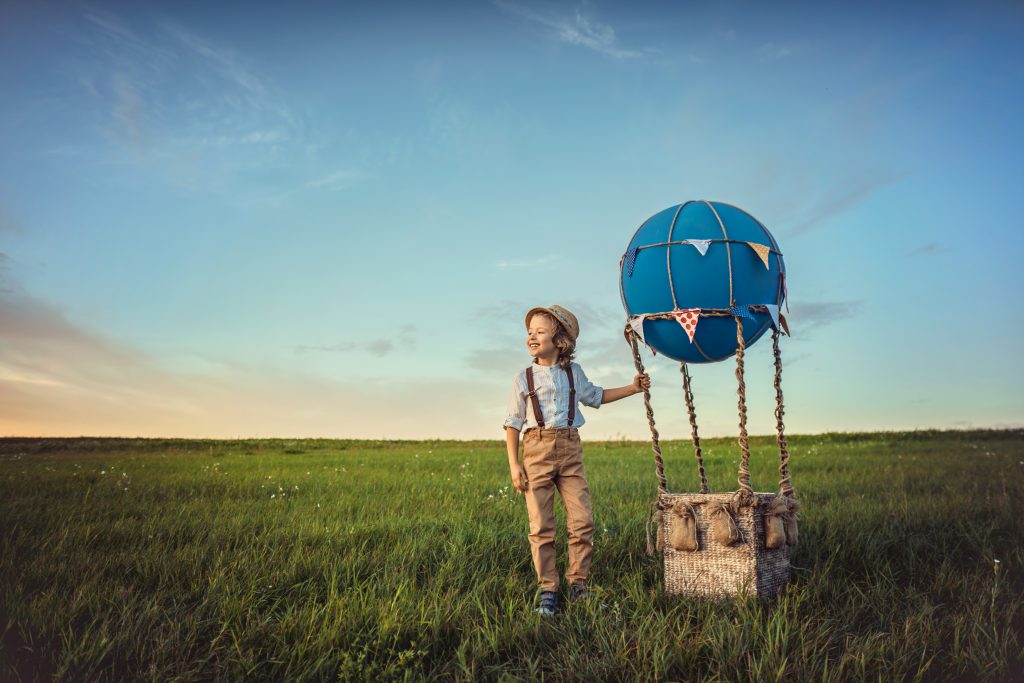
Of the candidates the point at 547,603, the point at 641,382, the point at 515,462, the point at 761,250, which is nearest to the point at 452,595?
the point at 547,603

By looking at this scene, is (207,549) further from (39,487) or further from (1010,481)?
(1010,481)

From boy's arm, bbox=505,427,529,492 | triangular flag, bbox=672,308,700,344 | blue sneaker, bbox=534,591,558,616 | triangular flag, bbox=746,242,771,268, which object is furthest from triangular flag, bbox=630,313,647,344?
blue sneaker, bbox=534,591,558,616

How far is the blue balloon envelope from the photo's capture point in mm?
5547

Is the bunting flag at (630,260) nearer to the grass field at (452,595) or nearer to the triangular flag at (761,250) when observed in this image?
the triangular flag at (761,250)

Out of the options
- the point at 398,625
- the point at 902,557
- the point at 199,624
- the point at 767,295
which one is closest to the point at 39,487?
the point at 199,624

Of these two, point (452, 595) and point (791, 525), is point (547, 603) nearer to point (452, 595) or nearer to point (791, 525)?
point (452, 595)

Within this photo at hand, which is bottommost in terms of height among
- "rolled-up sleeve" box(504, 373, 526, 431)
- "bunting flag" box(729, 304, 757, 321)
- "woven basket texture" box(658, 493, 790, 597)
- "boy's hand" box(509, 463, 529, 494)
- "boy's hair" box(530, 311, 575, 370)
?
"woven basket texture" box(658, 493, 790, 597)

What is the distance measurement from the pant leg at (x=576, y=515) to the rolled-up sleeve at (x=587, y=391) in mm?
428

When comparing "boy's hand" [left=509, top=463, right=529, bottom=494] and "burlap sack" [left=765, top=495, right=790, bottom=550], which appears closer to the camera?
"burlap sack" [left=765, top=495, right=790, bottom=550]

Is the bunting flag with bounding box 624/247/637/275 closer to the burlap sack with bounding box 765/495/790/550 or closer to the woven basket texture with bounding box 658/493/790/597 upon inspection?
the woven basket texture with bounding box 658/493/790/597

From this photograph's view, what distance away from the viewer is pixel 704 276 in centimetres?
554

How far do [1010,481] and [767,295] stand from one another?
9125 mm

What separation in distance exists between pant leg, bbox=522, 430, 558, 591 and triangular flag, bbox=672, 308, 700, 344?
1.47 meters

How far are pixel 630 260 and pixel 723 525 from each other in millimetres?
2431
